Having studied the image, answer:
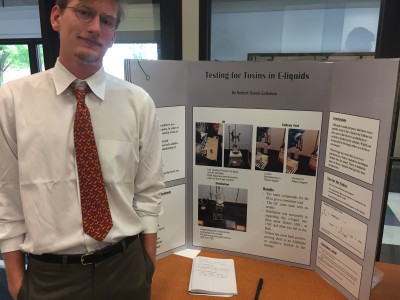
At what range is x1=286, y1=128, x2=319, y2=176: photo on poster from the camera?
1.43 metres

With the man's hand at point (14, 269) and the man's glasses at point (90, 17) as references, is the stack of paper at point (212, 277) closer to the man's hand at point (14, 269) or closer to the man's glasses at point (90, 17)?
the man's hand at point (14, 269)

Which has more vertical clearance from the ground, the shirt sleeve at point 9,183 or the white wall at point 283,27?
the white wall at point 283,27

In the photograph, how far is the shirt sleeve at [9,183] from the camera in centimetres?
104

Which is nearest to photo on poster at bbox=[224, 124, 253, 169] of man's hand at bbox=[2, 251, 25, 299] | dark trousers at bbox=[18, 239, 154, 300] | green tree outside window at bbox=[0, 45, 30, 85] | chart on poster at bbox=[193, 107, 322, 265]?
chart on poster at bbox=[193, 107, 322, 265]

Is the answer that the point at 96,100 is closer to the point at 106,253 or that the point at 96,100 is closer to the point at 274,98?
the point at 106,253

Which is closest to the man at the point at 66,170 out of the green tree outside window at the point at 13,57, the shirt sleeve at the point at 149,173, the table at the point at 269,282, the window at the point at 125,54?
the shirt sleeve at the point at 149,173

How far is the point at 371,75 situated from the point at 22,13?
151 inches

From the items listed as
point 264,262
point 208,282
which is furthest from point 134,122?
point 264,262

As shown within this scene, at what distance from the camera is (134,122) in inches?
46.7

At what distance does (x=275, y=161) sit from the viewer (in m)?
1.50

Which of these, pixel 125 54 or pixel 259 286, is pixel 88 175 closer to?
pixel 259 286

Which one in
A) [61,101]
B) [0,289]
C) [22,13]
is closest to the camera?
[61,101]

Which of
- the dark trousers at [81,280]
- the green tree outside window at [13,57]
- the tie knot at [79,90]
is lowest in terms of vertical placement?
the dark trousers at [81,280]

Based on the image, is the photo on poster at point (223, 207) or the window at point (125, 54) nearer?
the photo on poster at point (223, 207)
